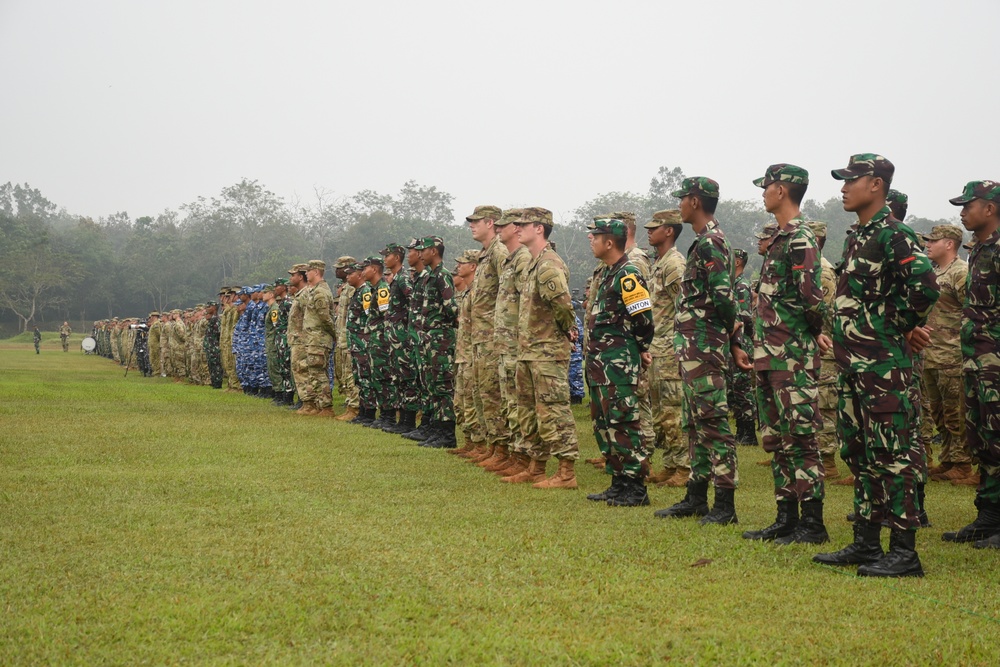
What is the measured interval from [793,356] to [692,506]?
119cm

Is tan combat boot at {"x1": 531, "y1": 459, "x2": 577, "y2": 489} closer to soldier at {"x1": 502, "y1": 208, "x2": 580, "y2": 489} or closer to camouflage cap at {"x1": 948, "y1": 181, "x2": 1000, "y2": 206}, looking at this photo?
soldier at {"x1": 502, "y1": 208, "x2": 580, "y2": 489}

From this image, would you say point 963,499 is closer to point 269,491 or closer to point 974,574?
point 974,574

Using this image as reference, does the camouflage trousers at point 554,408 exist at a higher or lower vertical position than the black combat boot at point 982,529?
higher

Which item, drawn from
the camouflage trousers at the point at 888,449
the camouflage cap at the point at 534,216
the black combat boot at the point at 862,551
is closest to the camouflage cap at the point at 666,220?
the camouflage cap at the point at 534,216

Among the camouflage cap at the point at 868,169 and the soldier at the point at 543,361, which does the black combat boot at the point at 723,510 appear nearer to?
the soldier at the point at 543,361

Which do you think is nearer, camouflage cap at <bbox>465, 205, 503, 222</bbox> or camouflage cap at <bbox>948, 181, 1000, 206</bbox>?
camouflage cap at <bbox>948, 181, 1000, 206</bbox>

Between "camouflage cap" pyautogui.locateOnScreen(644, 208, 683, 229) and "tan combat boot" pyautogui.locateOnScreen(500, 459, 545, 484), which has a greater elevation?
"camouflage cap" pyautogui.locateOnScreen(644, 208, 683, 229)

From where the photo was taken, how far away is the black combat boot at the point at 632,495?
5891 millimetres

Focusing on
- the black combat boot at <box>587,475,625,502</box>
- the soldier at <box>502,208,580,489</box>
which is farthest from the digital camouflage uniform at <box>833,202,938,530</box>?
the soldier at <box>502,208,580,489</box>

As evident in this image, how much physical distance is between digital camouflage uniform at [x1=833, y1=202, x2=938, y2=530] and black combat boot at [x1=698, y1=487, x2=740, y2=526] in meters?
0.96

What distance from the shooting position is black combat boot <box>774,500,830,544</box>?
4730mm

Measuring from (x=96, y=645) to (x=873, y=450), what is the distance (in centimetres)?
347

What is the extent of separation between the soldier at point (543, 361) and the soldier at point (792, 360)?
6.16 feet

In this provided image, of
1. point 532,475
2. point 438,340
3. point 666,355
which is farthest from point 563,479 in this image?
point 438,340
